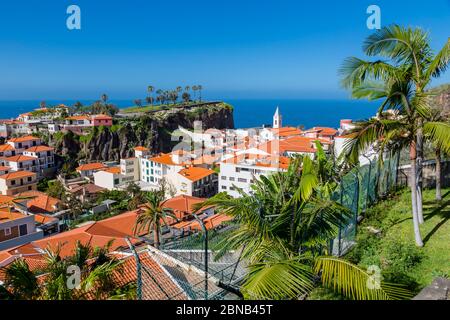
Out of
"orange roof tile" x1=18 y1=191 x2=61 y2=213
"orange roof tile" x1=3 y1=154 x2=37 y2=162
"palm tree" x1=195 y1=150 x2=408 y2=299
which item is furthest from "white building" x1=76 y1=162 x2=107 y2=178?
"palm tree" x1=195 y1=150 x2=408 y2=299

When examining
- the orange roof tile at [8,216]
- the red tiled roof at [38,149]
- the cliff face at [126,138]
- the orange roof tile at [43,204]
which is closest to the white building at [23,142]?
the red tiled roof at [38,149]

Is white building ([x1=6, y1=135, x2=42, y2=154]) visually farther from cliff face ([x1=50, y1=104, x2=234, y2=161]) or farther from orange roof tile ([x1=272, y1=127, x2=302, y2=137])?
orange roof tile ([x1=272, y1=127, x2=302, y2=137])

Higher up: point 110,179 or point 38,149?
point 38,149

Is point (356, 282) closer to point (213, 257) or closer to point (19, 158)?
point (213, 257)

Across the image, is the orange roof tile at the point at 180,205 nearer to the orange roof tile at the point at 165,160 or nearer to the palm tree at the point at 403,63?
the orange roof tile at the point at 165,160

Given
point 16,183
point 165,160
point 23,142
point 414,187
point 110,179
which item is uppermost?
point 414,187

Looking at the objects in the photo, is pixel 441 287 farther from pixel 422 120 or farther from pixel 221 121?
pixel 221 121

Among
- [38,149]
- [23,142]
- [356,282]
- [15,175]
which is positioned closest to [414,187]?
[356,282]
